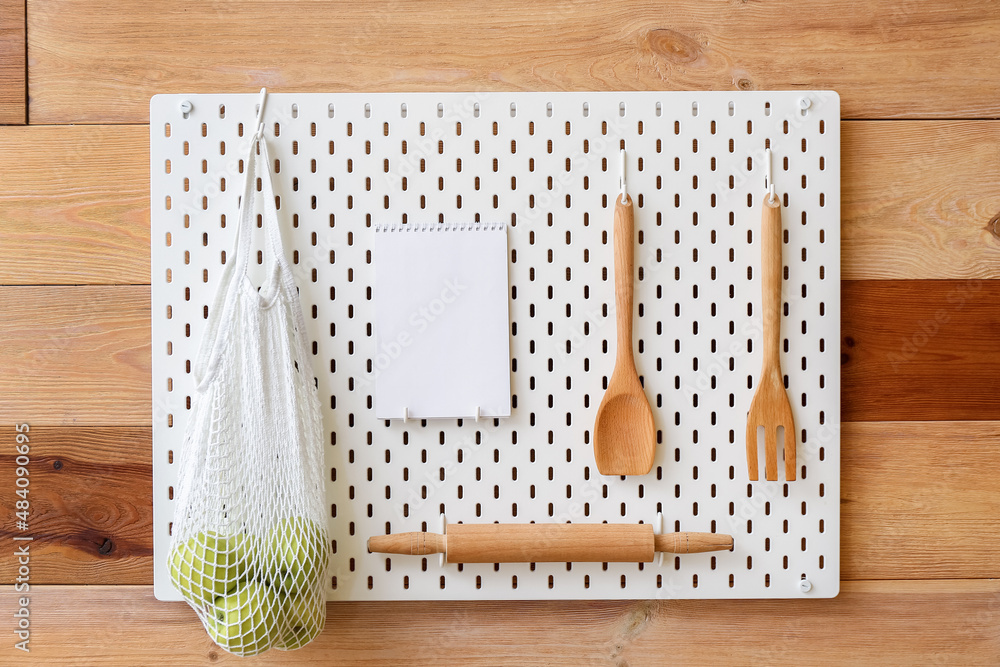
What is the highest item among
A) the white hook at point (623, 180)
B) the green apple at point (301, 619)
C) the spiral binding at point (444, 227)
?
the white hook at point (623, 180)

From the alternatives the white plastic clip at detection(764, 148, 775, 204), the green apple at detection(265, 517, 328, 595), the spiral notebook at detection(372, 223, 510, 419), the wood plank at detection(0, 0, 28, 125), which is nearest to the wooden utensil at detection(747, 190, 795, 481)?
the white plastic clip at detection(764, 148, 775, 204)

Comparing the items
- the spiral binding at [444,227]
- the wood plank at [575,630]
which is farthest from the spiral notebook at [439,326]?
the wood plank at [575,630]

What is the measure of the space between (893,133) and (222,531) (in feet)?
2.80

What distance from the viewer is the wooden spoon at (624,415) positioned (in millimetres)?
719

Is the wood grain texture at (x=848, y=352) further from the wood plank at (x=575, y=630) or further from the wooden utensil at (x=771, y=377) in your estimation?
the wood plank at (x=575, y=630)

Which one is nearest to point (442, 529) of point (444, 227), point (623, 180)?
point (444, 227)

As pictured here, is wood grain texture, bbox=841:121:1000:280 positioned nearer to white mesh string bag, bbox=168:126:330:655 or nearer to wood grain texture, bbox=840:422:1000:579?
wood grain texture, bbox=840:422:1000:579

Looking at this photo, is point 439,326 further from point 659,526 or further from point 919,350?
point 919,350

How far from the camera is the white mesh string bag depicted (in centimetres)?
64

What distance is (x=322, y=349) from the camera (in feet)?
2.41

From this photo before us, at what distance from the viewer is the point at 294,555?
0.65 metres

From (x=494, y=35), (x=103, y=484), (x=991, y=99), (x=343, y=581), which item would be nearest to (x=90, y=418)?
(x=103, y=484)

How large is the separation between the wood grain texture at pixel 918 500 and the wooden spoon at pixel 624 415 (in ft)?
0.79

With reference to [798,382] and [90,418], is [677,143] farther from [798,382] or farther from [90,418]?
[90,418]
